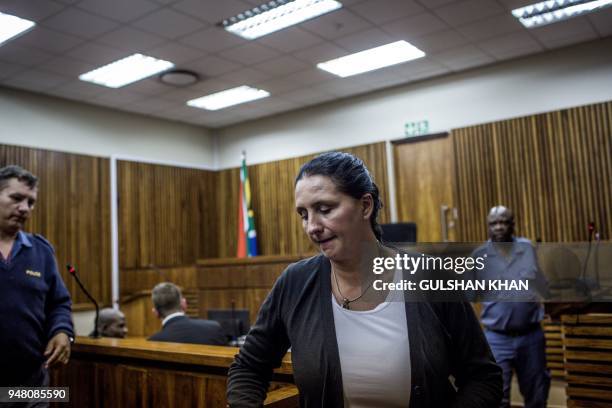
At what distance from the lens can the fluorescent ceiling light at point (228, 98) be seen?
7168 mm

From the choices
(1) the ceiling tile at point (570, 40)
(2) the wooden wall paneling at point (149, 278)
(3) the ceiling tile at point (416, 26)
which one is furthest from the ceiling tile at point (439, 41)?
(2) the wooden wall paneling at point (149, 278)

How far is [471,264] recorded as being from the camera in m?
1.42

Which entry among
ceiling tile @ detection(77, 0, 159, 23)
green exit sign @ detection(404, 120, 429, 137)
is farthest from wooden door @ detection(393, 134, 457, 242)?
ceiling tile @ detection(77, 0, 159, 23)

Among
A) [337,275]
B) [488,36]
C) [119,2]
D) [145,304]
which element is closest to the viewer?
[337,275]

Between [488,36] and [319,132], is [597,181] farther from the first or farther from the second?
[319,132]

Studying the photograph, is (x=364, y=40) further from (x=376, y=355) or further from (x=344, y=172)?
(x=376, y=355)

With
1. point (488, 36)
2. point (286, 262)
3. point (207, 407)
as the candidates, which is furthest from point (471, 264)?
point (488, 36)

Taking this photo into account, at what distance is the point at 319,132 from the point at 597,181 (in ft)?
11.9

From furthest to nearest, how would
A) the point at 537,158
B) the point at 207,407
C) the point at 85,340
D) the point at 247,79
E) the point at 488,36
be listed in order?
1. the point at 247,79
2. the point at 537,158
3. the point at 488,36
4. the point at 85,340
5. the point at 207,407

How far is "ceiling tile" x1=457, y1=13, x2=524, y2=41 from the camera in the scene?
16.8 feet

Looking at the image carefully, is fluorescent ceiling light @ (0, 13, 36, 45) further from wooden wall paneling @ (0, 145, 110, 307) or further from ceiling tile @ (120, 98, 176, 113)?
ceiling tile @ (120, 98, 176, 113)

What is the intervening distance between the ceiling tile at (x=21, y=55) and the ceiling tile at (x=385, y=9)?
125 inches

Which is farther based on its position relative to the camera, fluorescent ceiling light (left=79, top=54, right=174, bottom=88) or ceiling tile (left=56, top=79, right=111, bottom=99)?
ceiling tile (left=56, top=79, right=111, bottom=99)
